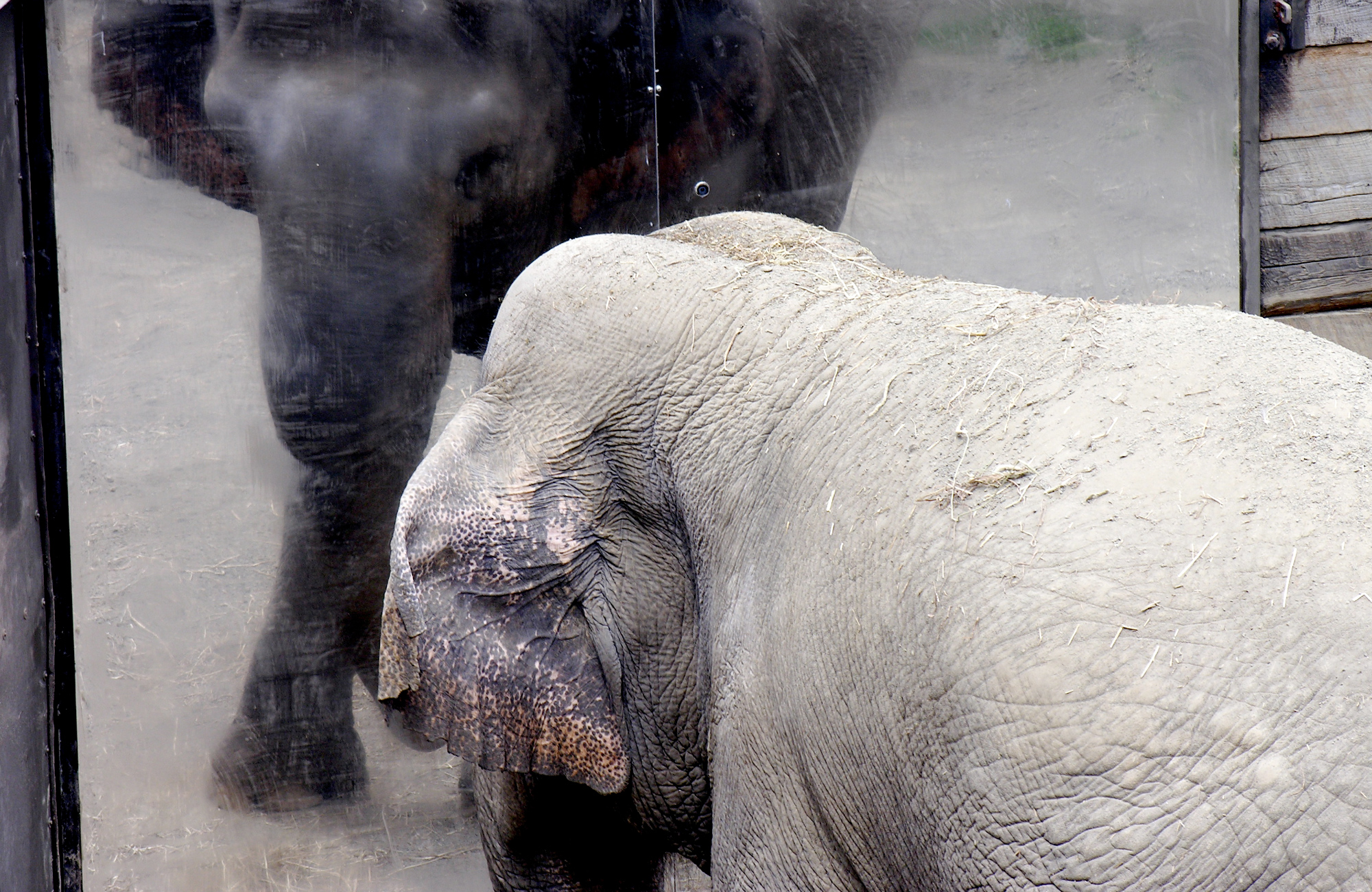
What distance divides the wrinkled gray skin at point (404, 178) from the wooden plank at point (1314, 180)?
48.2 inches

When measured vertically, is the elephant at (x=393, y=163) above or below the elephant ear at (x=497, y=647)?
above

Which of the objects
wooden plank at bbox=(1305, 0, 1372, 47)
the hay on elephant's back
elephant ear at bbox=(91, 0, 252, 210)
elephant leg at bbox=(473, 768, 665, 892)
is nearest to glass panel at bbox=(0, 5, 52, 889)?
elephant ear at bbox=(91, 0, 252, 210)

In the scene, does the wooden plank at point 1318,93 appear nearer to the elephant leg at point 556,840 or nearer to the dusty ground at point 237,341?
Answer: the dusty ground at point 237,341

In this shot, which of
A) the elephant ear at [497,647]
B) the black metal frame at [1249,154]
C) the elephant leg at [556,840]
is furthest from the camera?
the black metal frame at [1249,154]

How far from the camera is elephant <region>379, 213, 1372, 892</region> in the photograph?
109 centimetres

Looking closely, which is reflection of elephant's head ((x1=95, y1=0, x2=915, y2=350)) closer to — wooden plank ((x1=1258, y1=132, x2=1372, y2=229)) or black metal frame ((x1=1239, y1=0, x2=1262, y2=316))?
black metal frame ((x1=1239, y1=0, x2=1262, y2=316))

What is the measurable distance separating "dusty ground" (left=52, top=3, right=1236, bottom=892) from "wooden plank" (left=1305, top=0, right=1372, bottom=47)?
1.38 feet

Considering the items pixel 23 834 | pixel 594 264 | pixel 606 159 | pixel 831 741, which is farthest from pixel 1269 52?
pixel 23 834

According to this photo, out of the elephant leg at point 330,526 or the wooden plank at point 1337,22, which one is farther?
the wooden plank at point 1337,22

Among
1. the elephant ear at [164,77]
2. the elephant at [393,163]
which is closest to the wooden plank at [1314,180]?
the elephant at [393,163]

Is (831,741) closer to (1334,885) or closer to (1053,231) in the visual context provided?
(1334,885)

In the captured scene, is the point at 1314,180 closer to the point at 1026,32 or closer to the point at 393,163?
the point at 1026,32

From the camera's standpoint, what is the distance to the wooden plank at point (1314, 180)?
347cm

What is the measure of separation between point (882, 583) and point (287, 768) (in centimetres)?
216
